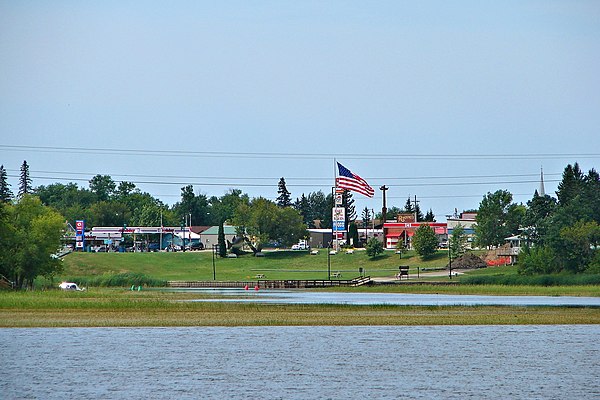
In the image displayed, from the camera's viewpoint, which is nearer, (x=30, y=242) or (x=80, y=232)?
(x=30, y=242)

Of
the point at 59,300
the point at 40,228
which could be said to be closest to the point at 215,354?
the point at 59,300

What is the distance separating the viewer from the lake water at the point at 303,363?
135 ft

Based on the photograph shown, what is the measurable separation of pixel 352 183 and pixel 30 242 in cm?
5383

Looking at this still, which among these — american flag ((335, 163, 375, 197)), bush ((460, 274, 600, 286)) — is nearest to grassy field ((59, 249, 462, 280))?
american flag ((335, 163, 375, 197))

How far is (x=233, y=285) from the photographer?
13575 centimetres

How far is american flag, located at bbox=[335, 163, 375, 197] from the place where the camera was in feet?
493

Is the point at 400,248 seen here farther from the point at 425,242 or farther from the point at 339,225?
the point at 339,225

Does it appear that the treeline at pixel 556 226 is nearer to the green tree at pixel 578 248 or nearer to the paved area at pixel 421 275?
the green tree at pixel 578 248

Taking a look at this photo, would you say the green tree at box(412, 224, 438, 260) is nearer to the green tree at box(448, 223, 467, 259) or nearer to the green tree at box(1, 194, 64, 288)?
the green tree at box(448, 223, 467, 259)

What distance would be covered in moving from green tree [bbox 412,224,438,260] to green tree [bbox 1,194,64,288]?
233 feet

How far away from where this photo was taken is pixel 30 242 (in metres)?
112

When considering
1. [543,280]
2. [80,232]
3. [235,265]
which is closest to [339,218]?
[235,265]

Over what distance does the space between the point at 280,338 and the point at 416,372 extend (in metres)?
16.1

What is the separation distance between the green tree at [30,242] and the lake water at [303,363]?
48.7 metres
